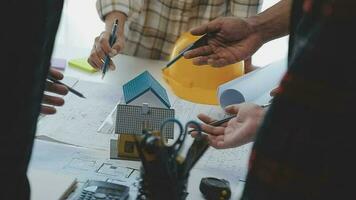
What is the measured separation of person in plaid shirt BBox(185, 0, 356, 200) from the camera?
18.1 inches

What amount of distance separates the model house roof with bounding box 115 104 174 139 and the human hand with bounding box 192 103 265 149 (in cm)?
10

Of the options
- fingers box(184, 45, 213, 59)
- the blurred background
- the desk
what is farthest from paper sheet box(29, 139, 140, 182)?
the blurred background

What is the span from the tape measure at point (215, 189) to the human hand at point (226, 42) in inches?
14.3

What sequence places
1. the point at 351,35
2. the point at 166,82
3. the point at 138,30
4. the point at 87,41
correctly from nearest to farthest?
the point at 351,35 < the point at 166,82 < the point at 138,30 < the point at 87,41

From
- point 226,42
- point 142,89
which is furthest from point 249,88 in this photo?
point 142,89

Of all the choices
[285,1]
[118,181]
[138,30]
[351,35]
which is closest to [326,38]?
[351,35]

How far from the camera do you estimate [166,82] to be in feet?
4.63

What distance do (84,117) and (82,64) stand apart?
32cm

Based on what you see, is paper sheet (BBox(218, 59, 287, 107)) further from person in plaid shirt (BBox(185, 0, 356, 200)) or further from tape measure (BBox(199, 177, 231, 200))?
person in plaid shirt (BBox(185, 0, 356, 200))

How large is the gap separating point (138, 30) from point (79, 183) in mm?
757

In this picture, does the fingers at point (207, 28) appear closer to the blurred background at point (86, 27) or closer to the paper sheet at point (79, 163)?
the paper sheet at point (79, 163)

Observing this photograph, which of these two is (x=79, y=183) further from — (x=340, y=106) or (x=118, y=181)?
(x=340, y=106)

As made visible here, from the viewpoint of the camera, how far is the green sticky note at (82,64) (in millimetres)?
1436

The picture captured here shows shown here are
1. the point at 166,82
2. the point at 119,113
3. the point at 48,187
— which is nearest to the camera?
the point at 48,187
